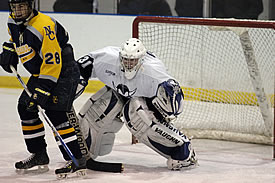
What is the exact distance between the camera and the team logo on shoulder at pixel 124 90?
359 cm

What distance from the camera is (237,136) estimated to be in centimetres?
452

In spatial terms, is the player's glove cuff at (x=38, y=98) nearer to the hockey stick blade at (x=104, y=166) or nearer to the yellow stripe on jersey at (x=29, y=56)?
the yellow stripe on jersey at (x=29, y=56)

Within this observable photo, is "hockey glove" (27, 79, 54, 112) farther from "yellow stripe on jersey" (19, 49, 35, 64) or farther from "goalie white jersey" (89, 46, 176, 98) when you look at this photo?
"goalie white jersey" (89, 46, 176, 98)

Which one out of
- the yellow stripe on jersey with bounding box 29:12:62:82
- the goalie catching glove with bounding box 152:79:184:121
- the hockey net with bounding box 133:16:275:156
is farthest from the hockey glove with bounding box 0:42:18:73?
the hockey net with bounding box 133:16:275:156

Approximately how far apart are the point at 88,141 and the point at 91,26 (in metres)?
2.86

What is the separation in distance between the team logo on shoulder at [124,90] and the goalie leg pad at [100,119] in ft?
0.24

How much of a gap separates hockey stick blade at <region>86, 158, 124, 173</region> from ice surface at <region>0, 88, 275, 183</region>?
0.04 metres

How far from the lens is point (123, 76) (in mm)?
3592

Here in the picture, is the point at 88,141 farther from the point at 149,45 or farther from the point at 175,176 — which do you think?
the point at 149,45

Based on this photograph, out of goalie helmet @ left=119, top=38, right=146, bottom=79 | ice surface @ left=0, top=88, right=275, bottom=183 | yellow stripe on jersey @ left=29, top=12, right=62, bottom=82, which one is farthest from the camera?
goalie helmet @ left=119, top=38, right=146, bottom=79

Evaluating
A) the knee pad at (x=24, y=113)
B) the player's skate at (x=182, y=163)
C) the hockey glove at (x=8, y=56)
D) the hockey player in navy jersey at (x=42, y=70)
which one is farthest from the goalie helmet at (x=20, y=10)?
the player's skate at (x=182, y=163)

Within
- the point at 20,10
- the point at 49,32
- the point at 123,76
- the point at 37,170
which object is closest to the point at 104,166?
the point at 37,170

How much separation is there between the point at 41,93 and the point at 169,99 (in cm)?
76

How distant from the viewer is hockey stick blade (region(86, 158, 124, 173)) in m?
3.50
